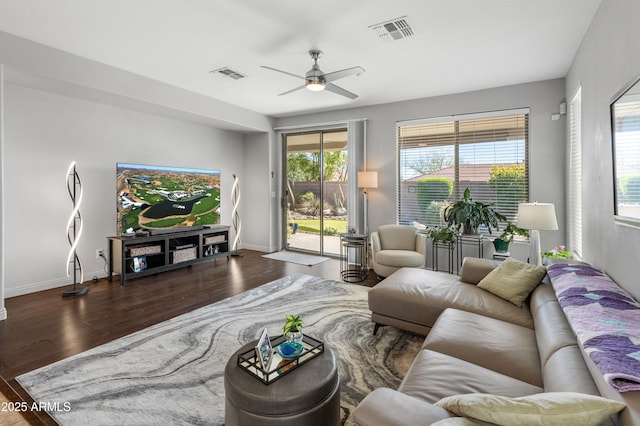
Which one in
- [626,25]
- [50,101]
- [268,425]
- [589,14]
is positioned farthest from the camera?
[50,101]

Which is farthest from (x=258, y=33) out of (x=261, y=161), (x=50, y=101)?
(x=261, y=161)

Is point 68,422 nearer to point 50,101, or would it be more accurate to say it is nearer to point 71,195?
point 71,195

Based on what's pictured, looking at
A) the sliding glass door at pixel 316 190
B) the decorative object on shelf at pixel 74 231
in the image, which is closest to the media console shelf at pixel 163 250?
the decorative object on shelf at pixel 74 231

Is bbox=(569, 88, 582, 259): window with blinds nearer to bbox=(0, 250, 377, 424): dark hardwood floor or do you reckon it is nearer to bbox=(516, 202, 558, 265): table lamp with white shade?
bbox=(516, 202, 558, 265): table lamp with white shade

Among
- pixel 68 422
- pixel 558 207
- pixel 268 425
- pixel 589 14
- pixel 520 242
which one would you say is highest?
pixel 589 14

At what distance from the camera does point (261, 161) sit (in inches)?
270

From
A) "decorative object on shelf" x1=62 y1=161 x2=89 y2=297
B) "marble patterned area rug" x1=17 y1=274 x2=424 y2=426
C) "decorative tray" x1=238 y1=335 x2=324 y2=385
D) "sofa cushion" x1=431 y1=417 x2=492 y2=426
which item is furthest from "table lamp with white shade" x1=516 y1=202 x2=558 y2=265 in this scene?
"decorative object on shelf" x1=62 y1=161 x2=89 y2=297

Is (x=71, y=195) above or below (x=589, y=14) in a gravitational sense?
below

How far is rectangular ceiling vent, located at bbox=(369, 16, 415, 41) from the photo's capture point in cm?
290

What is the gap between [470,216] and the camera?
4.42 metres

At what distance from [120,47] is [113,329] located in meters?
2.91

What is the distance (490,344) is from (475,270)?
1.30m

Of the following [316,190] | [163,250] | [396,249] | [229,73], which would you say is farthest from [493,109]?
[163,250]

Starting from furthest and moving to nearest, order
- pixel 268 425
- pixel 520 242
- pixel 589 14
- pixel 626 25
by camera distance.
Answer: pixel 520 242 < pixel 589 14 < pixel 626 25 < pixel 268 425
